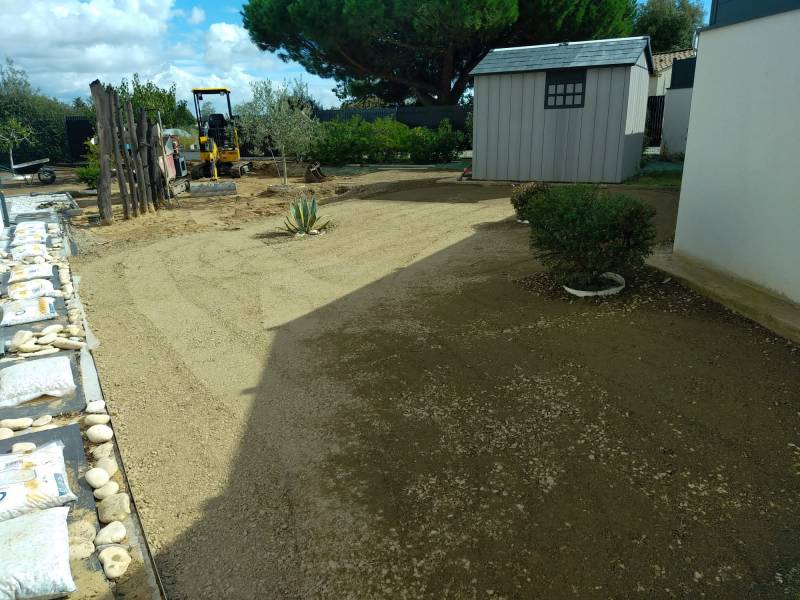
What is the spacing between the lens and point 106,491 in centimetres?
289

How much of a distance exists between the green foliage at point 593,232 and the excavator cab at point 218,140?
13.3m

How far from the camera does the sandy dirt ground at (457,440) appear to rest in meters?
2.40

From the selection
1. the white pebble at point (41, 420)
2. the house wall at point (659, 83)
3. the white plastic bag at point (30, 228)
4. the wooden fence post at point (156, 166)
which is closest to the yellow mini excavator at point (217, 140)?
the wooden fence post at point (156, 166)

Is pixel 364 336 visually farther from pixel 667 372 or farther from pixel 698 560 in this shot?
pixel 698 560

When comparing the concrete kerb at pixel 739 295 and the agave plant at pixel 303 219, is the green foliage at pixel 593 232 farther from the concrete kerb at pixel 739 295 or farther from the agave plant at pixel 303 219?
the agave plant at pixel 303 219

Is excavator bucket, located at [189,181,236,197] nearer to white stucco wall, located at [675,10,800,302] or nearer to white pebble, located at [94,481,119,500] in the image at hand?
white stucco wall, located at [675,10,800,302]

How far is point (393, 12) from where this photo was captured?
21.1 m

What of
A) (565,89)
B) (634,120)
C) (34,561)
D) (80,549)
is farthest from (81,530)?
(634,120)

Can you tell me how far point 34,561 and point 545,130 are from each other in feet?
41.3

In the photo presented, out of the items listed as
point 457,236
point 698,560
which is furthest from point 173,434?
point 457,236

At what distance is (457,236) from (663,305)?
394 cm

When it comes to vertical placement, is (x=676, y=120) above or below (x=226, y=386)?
above

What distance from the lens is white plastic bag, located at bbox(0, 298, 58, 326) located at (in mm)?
5172

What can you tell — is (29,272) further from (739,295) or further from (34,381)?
(739,295)
